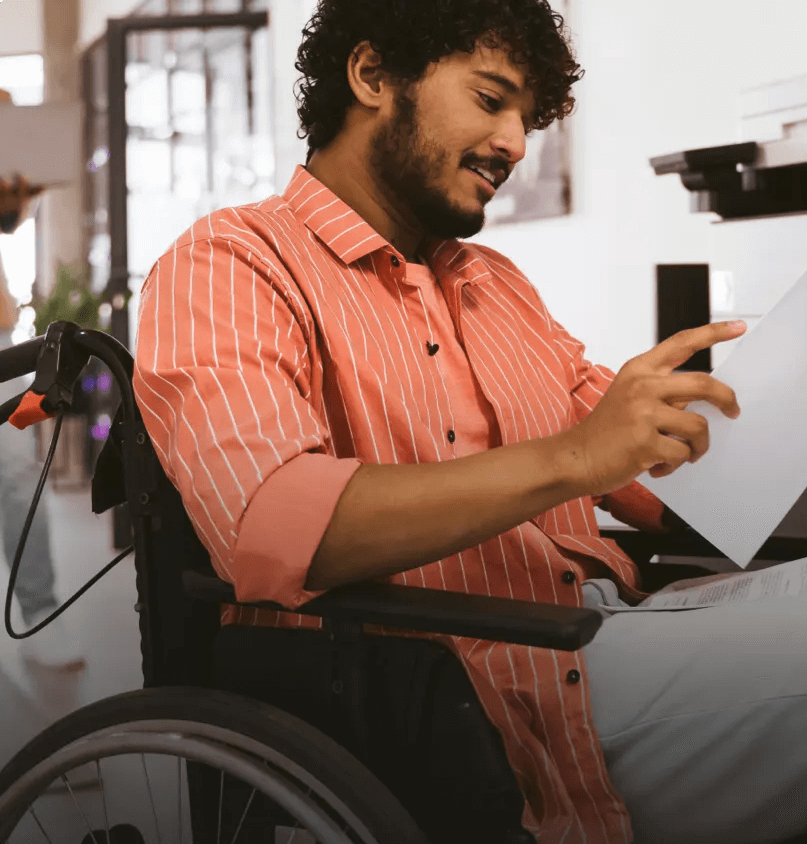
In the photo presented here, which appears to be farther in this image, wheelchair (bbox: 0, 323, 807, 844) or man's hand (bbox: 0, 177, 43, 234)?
man's hand (bbox: 0, 177, 43, 234)

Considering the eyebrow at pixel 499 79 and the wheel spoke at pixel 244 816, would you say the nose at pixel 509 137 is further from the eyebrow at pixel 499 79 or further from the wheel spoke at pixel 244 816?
the wheel spoke at pixel 244 816

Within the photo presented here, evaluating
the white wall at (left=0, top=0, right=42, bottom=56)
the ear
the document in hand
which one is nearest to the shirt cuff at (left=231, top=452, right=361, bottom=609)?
the document in hand

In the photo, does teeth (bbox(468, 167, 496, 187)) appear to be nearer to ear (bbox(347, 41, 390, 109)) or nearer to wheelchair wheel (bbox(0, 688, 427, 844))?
ear (bbox(347, 41, 390, 109))

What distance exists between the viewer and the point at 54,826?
154cm

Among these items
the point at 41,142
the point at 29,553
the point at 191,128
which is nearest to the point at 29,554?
the point at 29,553

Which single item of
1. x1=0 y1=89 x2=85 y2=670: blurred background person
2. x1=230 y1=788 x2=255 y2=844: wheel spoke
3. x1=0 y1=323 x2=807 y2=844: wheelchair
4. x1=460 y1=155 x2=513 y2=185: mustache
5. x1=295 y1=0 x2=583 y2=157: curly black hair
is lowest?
x1=0 y1=89 x2=85 y2=670: blurred background person

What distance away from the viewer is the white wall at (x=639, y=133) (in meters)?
2.57

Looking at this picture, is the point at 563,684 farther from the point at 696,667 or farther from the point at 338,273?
the point at 338,273

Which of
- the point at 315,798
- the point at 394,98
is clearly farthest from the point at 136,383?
the point at 394,98

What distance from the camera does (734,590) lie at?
946 mm

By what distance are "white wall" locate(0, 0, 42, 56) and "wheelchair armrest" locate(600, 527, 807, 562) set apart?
6.82 metres

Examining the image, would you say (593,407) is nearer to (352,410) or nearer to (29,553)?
(352,410)

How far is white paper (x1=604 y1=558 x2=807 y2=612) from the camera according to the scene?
90cm

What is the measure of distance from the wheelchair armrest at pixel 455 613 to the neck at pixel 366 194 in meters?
0.49
